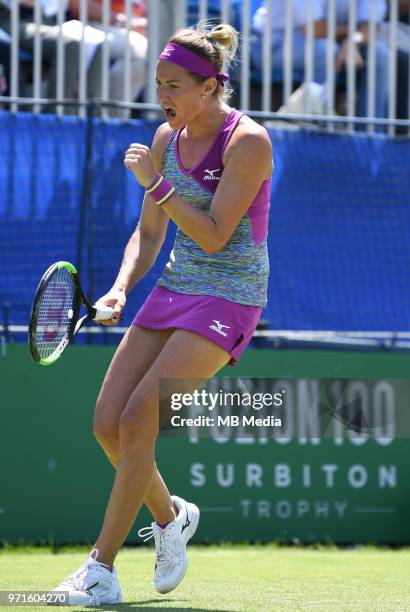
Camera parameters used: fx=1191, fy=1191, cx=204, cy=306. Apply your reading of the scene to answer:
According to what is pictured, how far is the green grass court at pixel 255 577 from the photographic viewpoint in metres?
4.30

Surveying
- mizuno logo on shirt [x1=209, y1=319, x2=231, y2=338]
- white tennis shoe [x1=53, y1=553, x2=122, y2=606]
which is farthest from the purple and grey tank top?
white tennis shoe [x1=53, y1=553, x2=122, y2=606]

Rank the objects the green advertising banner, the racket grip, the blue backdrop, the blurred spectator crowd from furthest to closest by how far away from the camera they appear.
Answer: the blurred spectator crowd, the blue backdrop, the green advertising banner, the racket grip

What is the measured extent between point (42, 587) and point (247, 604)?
2.96ft

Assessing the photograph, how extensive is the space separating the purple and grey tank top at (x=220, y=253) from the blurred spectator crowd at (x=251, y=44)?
4.23m

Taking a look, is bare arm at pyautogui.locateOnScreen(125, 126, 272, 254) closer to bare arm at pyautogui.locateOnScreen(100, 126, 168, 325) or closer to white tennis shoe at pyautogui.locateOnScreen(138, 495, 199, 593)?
bare arm at pyautogui.locateOnScreen(100, 126, 168, 325)

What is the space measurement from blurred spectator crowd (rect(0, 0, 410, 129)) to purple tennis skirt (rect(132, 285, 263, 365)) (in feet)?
14.3

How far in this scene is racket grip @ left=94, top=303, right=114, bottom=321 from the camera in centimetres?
428

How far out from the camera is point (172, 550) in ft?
14.3

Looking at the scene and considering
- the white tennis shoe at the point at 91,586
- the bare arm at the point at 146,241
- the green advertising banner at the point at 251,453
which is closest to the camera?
the white tennis shoe at the point at 91,586

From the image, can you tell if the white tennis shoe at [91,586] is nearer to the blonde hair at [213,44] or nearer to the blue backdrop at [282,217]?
the blonde hair at [213,44]

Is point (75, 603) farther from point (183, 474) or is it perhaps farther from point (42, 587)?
point (183, 474)

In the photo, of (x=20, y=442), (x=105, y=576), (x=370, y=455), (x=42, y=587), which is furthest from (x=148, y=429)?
(x=370, y=455)

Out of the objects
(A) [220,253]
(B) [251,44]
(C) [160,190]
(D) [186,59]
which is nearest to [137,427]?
(A) [220,253]

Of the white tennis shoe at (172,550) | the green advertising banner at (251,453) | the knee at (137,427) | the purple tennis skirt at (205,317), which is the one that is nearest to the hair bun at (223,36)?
A: the purple tennis skirt at (205,317)
